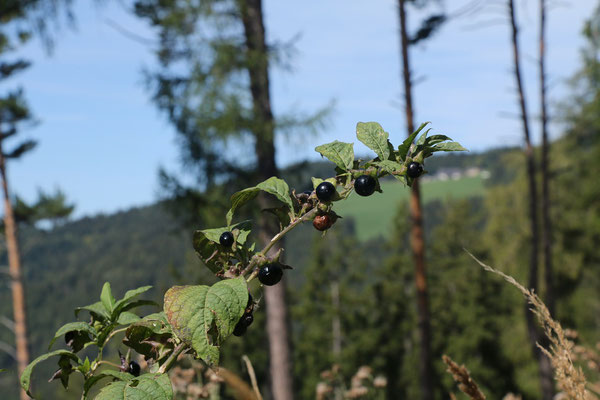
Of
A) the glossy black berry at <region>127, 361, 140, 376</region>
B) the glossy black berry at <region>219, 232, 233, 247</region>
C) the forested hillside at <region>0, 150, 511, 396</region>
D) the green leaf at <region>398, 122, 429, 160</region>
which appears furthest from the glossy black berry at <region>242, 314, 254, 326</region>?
the forested hillside at <region>0, 150, 511, 396</region>

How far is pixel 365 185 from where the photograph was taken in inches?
32.5

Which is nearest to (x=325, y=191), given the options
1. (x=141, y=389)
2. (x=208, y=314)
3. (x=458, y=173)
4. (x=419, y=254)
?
(x=208, y=314)

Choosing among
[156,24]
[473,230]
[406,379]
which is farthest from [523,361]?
[156,24]

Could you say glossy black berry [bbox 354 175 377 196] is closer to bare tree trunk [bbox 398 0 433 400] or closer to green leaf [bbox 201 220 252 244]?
green leaf [bbox 201 220 252 244]

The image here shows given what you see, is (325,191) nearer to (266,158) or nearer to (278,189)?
(278,189)

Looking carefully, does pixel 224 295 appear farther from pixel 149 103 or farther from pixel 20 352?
pixel 20 352

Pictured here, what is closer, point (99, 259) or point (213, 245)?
point (213, 245)

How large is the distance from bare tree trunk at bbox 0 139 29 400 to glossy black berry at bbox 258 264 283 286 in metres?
20.5

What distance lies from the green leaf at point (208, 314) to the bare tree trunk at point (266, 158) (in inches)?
336

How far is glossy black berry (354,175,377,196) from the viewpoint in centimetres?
82

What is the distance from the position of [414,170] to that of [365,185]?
78mm

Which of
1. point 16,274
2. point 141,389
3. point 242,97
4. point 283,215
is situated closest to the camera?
point 141,389

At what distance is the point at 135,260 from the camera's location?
489 ft

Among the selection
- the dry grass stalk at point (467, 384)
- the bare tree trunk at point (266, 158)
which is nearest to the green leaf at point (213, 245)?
the dry grass stalk at point (467, 384)
